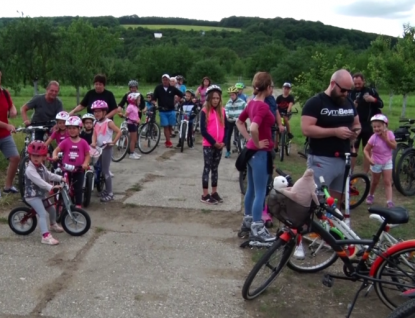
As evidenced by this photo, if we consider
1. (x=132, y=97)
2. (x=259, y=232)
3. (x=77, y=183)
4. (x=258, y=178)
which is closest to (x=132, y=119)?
(x=132, y=97)

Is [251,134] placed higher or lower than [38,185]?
higher

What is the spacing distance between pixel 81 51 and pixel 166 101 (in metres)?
25.8

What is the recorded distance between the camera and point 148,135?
11430 mm

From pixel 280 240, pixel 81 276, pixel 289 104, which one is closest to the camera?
pixel 280 240

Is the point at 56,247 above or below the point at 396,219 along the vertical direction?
below

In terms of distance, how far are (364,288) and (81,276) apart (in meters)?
2.53

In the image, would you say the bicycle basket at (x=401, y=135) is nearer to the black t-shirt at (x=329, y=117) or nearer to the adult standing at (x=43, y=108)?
the black t-shirt at (x=329, y=117)

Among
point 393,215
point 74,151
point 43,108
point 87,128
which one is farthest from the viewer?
point 43,108

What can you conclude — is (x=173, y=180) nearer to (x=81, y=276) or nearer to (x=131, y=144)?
(x=131, y=144)

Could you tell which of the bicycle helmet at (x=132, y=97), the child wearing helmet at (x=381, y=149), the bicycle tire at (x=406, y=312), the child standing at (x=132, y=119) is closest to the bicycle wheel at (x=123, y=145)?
the child standing at (x=132, y=119)

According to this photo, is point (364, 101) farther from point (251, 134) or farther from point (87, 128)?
point (87, 128)

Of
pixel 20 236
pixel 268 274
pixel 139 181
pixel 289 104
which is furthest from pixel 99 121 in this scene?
pixel 289 104

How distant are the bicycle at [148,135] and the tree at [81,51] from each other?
2455 cm

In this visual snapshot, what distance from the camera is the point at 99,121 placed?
23.7ft
